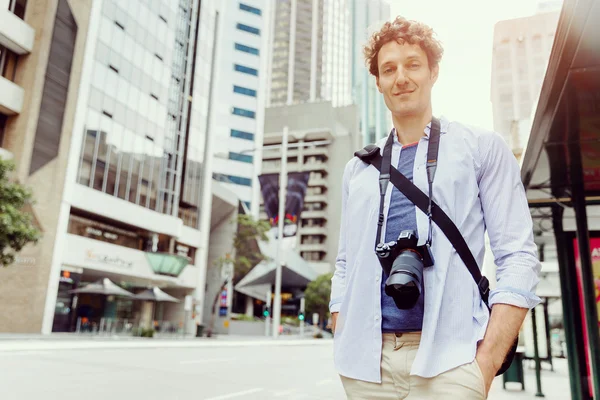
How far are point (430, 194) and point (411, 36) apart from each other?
2.05ft

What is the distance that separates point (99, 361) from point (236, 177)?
5700 centimetres

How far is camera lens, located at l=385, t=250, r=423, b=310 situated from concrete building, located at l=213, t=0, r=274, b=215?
66302 millimetres

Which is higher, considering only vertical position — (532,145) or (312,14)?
(312,14)

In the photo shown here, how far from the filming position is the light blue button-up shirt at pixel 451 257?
1.53m

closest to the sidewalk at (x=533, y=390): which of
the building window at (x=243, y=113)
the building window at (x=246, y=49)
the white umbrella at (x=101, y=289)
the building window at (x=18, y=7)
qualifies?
the white umbrella at (x=101, y=289)

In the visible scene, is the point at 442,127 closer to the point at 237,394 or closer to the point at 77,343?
the point at 237,394

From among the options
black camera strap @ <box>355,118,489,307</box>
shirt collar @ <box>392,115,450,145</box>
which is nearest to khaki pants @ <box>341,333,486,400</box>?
black camera strap @ <box>355,118,489,307</box>

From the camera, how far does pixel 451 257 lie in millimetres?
1622

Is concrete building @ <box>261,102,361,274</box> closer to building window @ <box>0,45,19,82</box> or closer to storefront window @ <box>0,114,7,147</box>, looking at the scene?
storefront window @ <box>0,114,7,147</box>

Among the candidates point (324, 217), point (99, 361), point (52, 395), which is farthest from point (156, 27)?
point (324, 217)

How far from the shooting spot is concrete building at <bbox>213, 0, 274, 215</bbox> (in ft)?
227

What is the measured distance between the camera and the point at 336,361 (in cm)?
176

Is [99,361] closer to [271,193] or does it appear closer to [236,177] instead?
[271,193]

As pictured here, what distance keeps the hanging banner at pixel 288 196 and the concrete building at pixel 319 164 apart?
51.7 metres
